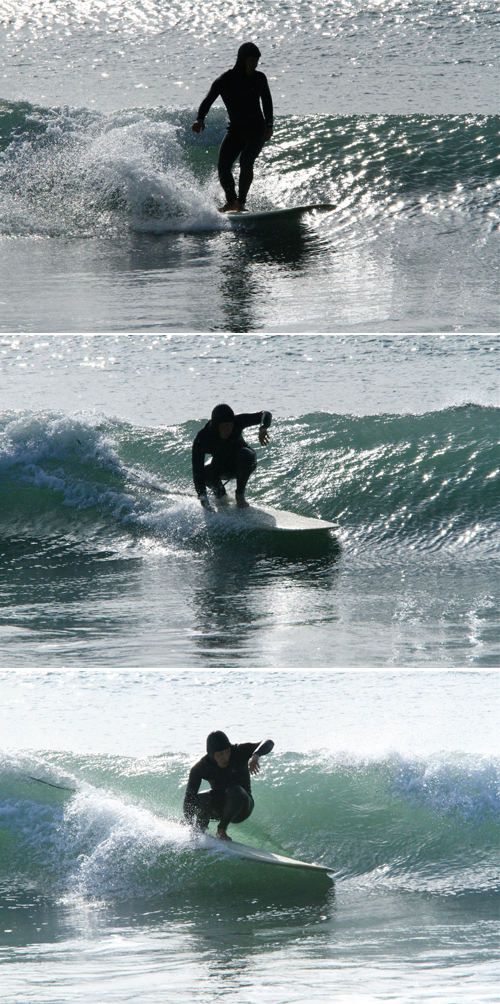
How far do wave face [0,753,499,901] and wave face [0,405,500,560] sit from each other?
1524 mm

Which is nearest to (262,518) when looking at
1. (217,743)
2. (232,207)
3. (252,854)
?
(217,743)

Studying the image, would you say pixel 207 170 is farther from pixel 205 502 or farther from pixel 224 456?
pixel 205 502

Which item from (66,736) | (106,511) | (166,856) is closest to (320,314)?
(106,511)

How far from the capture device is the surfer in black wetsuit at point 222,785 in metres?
4.59

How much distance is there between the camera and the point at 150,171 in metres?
7.05

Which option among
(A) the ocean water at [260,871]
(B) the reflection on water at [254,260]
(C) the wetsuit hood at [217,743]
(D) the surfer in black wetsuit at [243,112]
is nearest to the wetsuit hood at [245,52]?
(D) the surfer in black wetsuit at [243,112]

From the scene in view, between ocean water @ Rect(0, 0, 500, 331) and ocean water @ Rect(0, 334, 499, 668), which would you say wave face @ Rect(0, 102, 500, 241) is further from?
ocean water @ Rect(0, 334, 499, 668)

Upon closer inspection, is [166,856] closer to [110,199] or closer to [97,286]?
[97,286]

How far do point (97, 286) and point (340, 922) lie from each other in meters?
3.83

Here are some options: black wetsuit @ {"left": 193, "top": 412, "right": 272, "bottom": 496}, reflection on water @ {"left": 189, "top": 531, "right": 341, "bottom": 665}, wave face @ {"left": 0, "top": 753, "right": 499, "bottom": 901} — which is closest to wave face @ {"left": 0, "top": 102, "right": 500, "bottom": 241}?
black wetsuit @ {"left": 193, "top": 412, "right": 272, "bottom": 496}

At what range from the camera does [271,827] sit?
544 centimetres

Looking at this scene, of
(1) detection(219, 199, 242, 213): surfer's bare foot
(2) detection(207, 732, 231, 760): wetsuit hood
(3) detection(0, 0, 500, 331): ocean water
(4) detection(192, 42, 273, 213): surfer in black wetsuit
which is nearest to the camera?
(2) detection(207, 732, 231, 760): wetsuit hood

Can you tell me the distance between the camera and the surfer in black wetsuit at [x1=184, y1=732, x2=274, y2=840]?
15.0 ft

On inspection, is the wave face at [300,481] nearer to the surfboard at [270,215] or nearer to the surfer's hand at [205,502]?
the surfer's hand at [205,502]
